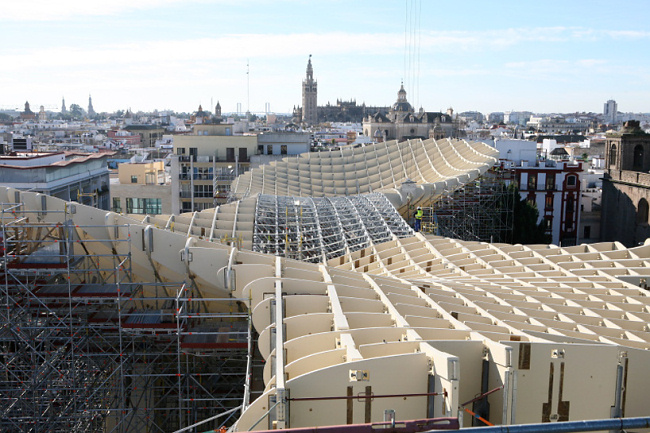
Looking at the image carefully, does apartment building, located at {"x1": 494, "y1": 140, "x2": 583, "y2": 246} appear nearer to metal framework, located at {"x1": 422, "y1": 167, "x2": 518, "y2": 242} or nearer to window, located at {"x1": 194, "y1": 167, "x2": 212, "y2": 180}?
metal framework, located at {"x1": 422, "y1": 167, "x2": 518, "y2": 242}

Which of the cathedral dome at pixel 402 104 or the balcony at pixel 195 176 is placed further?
the cathedral dome at pixel 402 104

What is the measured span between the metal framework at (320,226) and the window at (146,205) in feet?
92.6

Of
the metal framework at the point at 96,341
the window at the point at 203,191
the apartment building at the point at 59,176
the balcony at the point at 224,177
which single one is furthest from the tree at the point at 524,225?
the metal framework at the point at 96,341

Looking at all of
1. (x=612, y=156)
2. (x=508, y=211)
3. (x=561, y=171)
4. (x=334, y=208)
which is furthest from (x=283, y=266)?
(x=612, y=156)

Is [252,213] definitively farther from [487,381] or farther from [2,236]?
[487,381]

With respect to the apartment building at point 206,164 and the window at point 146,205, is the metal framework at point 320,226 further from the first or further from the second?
the window at point 146,205

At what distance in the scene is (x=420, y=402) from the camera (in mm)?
12320

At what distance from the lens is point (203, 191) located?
61.4 meters

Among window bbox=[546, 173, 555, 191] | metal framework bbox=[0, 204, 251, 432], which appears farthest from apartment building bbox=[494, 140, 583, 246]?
metal framework bbox=[0, 204, 251, 432]

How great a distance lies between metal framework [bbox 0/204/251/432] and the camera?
17266 mm

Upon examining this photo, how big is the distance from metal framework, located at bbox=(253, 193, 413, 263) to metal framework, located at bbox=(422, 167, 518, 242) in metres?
7.93

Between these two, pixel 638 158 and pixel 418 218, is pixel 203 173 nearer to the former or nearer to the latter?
pixel 418 218

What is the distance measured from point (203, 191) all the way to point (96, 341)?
43.5 m

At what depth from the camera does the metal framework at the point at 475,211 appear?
4347 cm
